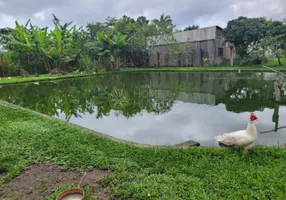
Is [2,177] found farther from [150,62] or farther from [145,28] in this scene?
[150,62]

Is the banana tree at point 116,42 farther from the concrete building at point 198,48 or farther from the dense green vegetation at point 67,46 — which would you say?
the concrete building at point 198,48

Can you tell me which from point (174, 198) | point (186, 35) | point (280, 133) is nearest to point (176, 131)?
point (280, 133)

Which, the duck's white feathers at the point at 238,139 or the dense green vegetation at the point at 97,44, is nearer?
the duck's white feathers at the point at 238,139

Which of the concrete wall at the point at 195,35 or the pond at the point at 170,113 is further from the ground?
the concrete wall at the point at 195,35

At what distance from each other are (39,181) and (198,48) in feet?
63.9

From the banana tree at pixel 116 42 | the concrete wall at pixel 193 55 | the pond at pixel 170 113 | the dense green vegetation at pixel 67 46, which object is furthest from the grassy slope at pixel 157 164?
the concrete wall at pixel 193 55

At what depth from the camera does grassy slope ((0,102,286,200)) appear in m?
1.93

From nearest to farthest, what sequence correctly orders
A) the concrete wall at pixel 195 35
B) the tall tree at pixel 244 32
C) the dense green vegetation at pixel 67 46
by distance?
the dense green vegetation at pixel 67 46 < the tall tree at pixel 244 32 < the concrete wall at pixel 195 35

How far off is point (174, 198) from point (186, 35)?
20.7 meters

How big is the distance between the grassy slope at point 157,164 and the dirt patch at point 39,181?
0.10 m

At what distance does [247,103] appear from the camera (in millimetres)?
5777

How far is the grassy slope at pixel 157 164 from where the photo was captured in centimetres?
193

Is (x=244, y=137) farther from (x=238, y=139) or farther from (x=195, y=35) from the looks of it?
(x=195, y=35)

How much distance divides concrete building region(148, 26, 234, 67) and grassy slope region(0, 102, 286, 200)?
17.6 metres
